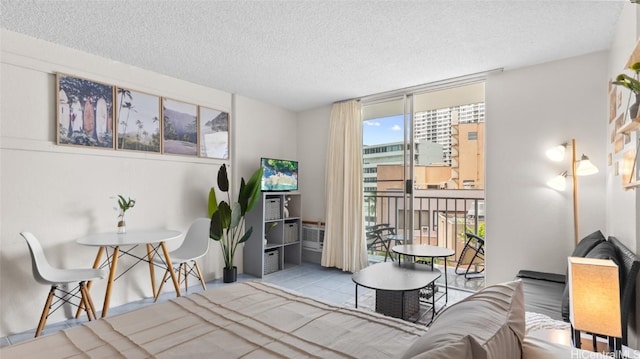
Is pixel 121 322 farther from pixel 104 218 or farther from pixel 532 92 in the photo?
pixel 532 92

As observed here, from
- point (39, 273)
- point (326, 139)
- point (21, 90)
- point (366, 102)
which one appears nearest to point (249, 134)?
point (326, 139)

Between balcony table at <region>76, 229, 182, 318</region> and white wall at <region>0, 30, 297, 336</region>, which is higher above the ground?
white wall at <region>0, 30, 297, 336</region>

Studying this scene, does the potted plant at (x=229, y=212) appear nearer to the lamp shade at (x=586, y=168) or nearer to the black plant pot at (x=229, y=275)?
the black plant pot at (x=229, y=275)

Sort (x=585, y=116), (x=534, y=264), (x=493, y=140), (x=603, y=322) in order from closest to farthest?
(x=603, y=322), (x=585, y=116), (x=534, y=264), (x=493, y=140)

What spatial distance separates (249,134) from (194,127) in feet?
2.68

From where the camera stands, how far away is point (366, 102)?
4348 mm

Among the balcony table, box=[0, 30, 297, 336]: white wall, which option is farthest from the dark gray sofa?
box=[0, 30, 297, 336]: white wall

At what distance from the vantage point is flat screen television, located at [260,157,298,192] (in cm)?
416

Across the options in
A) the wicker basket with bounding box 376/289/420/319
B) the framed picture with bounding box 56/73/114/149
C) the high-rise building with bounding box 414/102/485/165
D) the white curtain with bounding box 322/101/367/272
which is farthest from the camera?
the high-rise building with bounding box 414/102/485/165

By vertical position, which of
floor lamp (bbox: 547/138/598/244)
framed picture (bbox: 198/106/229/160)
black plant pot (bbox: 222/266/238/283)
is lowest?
black plant pot (bbox: 222/266/238/283)

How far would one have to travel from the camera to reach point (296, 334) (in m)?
1.23

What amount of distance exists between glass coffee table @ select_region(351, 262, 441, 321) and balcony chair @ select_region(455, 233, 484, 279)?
1.48m

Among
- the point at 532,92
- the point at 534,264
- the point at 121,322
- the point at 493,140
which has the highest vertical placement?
the point at 532,92

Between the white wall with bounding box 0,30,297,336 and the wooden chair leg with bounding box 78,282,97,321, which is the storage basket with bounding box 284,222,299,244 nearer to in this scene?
the white wall with bounding box 0,30,297,336
